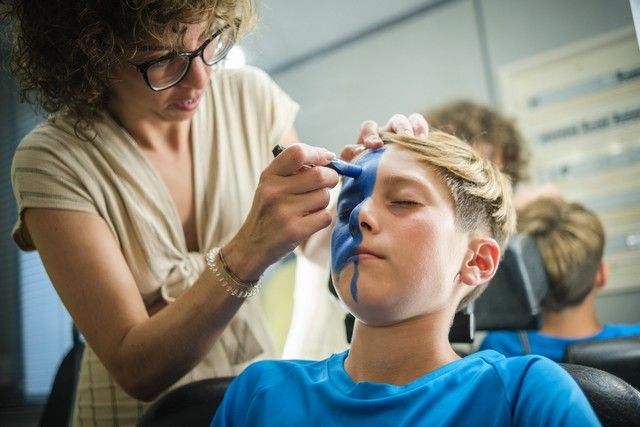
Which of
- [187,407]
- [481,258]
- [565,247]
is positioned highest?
[481,258]

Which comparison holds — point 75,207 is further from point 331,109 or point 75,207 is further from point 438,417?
point 331,109

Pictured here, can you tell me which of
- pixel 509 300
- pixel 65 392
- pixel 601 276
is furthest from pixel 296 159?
pixel 601 276

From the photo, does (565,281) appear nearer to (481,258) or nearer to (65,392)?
(481,258)

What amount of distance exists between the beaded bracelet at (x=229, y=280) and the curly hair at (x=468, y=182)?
1.30ft

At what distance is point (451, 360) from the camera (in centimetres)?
96

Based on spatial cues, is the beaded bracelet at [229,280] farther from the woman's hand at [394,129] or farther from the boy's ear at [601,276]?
the boy's ear at [601,276]

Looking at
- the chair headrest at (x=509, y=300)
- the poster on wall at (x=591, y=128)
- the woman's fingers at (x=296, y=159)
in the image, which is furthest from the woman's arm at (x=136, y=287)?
the poster on wall at (x=591, y=128)

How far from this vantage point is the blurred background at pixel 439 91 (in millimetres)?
1717

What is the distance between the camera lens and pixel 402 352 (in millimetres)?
933

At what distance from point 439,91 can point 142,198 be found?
1807 mm

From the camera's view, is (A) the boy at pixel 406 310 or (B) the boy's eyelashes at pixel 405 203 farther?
(B) the boy's eyelashes at pixel 405 203

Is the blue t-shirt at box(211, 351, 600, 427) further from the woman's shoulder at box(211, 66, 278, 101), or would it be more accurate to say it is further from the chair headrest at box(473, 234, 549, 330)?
the woman's shoulder at box(211, 66, 278, 101)

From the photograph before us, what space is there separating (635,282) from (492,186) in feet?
3.71

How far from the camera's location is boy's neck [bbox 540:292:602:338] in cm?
178
